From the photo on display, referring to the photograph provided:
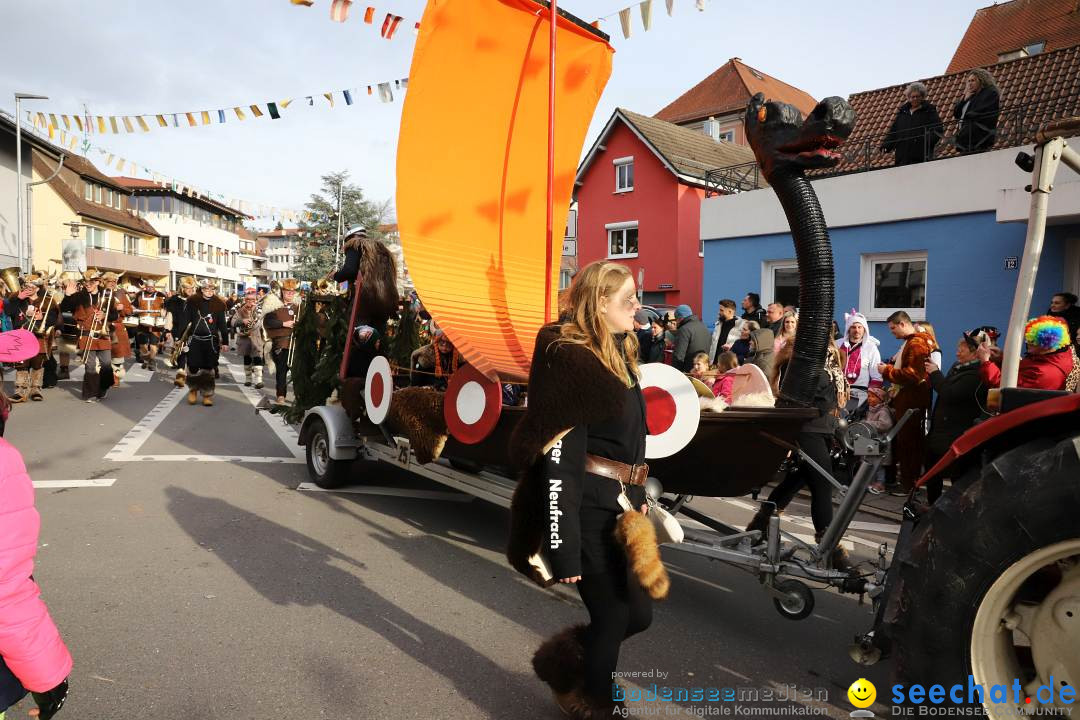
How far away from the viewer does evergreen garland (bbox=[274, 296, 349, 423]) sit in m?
7.38

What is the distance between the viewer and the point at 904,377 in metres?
6.92

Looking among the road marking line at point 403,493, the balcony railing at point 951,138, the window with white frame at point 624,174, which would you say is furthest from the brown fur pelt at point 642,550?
the window with white frame at point 624,174

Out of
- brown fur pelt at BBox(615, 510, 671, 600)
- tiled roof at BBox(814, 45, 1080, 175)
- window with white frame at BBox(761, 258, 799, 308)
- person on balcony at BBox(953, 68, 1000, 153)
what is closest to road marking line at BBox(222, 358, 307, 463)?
brown fur pelt at BBox(615, 510, 671, 600)

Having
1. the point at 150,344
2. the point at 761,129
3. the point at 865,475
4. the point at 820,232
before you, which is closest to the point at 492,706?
the point at 865,475

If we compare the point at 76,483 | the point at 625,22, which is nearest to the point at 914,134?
the point at 625,22

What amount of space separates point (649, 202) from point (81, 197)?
40811 millimetres

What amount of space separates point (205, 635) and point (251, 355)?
12418 mm

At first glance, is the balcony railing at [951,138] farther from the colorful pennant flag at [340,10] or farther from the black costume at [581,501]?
the black costume at [581,501]

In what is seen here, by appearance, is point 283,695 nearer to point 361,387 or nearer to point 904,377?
point 361,387

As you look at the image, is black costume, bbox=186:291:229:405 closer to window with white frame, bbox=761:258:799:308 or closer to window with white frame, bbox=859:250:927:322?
window with white frame, bbox=761:258:799:308

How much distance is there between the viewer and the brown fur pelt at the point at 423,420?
5.44 metres

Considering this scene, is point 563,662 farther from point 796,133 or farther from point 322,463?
point 322,463

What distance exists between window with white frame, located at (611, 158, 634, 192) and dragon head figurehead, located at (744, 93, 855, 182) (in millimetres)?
26775

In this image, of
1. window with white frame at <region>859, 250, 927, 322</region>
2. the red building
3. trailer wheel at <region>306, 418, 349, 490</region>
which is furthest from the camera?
the red building
